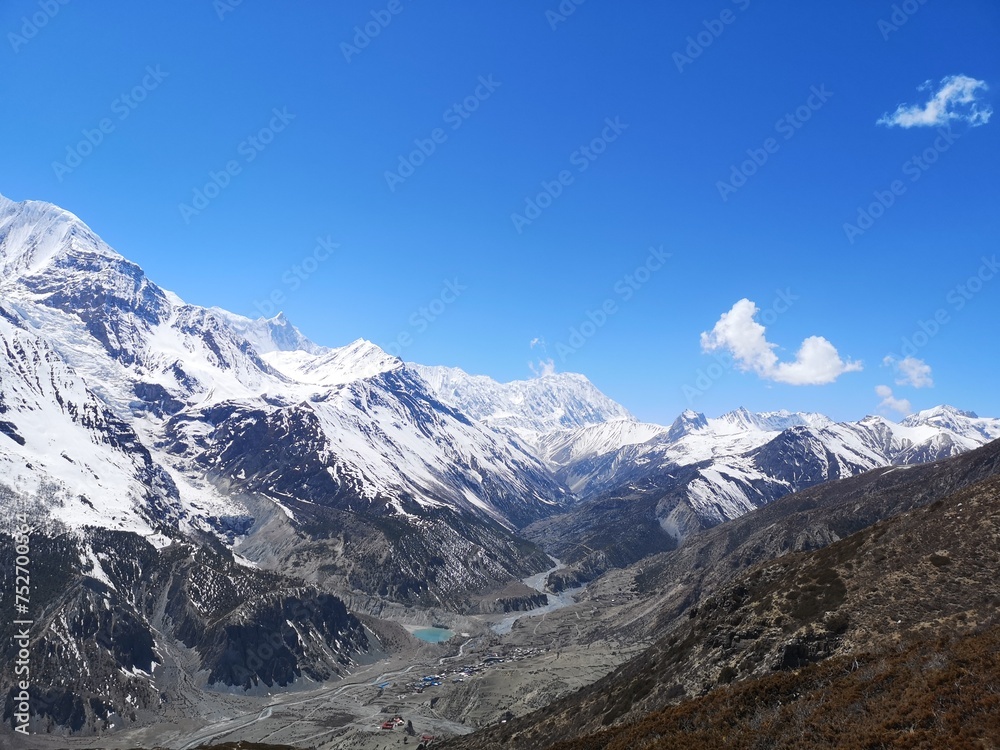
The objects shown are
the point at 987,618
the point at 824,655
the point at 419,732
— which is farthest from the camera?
the point at 419,732

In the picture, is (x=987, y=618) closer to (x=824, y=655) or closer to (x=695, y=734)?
(x=824, y=655)

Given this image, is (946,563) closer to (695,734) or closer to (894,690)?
(894,690)

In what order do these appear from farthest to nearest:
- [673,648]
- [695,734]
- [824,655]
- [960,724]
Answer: [673,648] → [824,655] → [695,734] → [960,724]

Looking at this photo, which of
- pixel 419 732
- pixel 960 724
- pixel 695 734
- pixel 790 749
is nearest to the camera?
pixel 960 724

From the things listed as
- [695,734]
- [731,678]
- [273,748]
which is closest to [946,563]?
[731,678]

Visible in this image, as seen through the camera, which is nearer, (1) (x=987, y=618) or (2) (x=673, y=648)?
(1) (x=987, y=618)

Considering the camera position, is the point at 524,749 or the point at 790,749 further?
the point at 524,749

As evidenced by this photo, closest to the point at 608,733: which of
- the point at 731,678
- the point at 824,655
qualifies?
the point at 731,678

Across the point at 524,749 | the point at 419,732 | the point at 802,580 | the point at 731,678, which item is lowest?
the point at 419,732

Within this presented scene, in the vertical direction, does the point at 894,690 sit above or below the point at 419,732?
above
